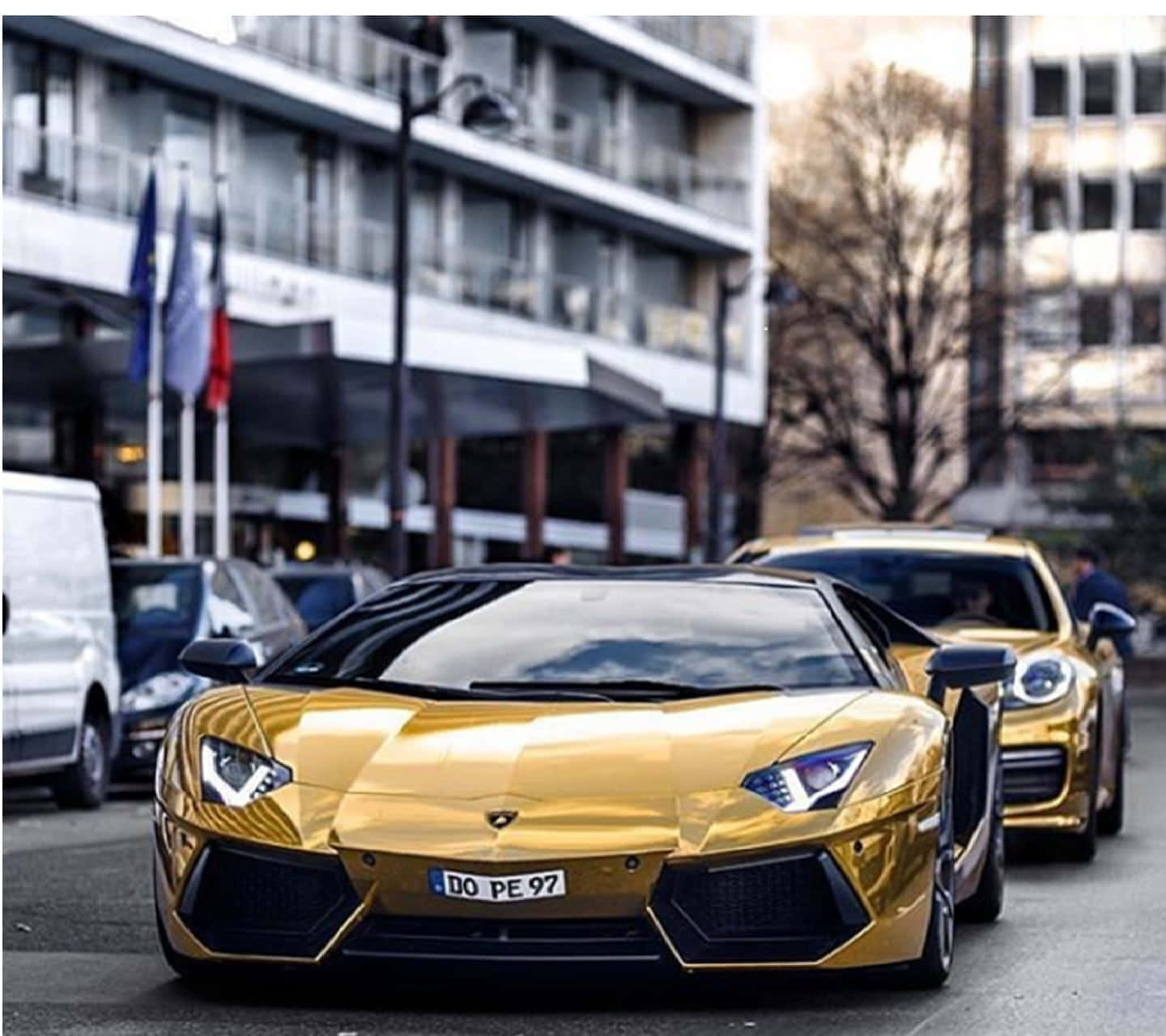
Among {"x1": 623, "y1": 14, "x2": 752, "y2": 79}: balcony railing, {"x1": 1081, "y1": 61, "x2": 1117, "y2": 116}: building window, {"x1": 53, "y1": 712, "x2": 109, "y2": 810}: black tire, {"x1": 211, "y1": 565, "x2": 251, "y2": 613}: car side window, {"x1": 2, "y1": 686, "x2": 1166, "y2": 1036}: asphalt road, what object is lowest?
{"x1": 53, "y1": 712, "x2": 109, "y2": 810}: black tire

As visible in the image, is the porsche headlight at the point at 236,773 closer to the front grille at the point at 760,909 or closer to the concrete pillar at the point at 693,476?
the front grille at the point at 760,909

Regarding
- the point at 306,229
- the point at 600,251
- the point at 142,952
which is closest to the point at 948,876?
the point at 142,952

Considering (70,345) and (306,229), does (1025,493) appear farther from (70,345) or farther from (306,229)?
(70,345)

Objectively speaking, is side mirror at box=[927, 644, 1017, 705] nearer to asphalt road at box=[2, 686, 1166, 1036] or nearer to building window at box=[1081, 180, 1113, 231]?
asphalt road at box=[2, 686, 1166, 1036]

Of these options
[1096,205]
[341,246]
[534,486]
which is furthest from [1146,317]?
[341,246]

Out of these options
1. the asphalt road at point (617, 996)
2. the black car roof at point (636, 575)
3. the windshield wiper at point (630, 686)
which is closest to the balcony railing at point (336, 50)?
the asphalt road at point (617, 996)

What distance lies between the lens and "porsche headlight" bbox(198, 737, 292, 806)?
30.6 feet

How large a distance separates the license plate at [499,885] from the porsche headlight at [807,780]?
2.02ft

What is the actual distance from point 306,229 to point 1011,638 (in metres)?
33.4

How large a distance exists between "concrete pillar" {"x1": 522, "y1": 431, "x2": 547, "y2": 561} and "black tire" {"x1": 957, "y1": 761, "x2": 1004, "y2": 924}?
4629 cm

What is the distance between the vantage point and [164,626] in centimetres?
2353

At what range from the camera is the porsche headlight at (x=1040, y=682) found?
48.1 ft

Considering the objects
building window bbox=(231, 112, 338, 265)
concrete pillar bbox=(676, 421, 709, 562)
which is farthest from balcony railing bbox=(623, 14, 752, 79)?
building window bbox=(231, 112, 338, 265)

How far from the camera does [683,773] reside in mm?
9227
